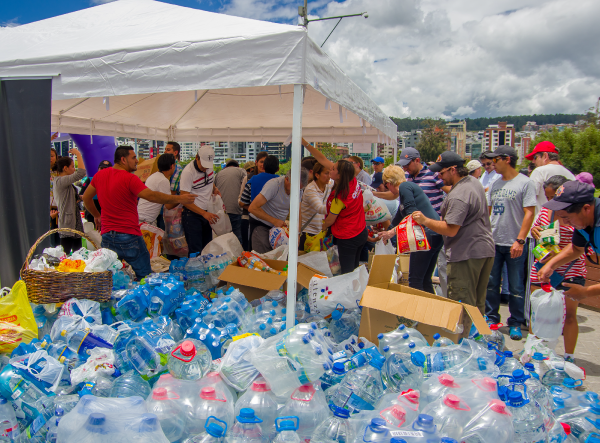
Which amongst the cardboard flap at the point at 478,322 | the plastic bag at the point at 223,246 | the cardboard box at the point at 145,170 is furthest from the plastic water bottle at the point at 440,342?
the cardboard box at the point at 145,170

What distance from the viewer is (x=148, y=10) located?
11.9 feet

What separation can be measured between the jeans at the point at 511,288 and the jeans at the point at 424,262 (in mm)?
721

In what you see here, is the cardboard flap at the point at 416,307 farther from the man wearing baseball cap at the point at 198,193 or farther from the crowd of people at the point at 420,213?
the man wearing baseball cap at the point at 198,193

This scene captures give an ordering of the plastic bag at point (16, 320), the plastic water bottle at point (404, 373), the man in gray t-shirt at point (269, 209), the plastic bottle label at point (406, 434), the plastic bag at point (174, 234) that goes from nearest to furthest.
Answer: the plastic bottle label at point (406, 434) → the plastic water bottle at point (404, 373) → the plastic bag at point (16, 320) → the man in gray t-shirt at point (269, 209) → the plastic bag at point (174, 234)

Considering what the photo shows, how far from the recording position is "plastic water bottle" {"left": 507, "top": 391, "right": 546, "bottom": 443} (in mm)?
1898

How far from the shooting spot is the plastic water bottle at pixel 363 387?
2074 mm

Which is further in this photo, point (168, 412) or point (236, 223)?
point (236, 223)

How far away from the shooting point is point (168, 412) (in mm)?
1831

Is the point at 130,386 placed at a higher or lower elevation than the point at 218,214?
lower

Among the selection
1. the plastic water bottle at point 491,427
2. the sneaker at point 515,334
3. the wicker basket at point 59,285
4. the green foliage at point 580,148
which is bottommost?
the sneaker at point 515,334

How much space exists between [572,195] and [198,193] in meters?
3.76

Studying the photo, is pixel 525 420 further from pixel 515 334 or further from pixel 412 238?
pixel 515 334

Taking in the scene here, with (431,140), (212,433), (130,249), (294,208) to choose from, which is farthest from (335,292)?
(431,140)

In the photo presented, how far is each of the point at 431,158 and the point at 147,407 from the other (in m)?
69.6
